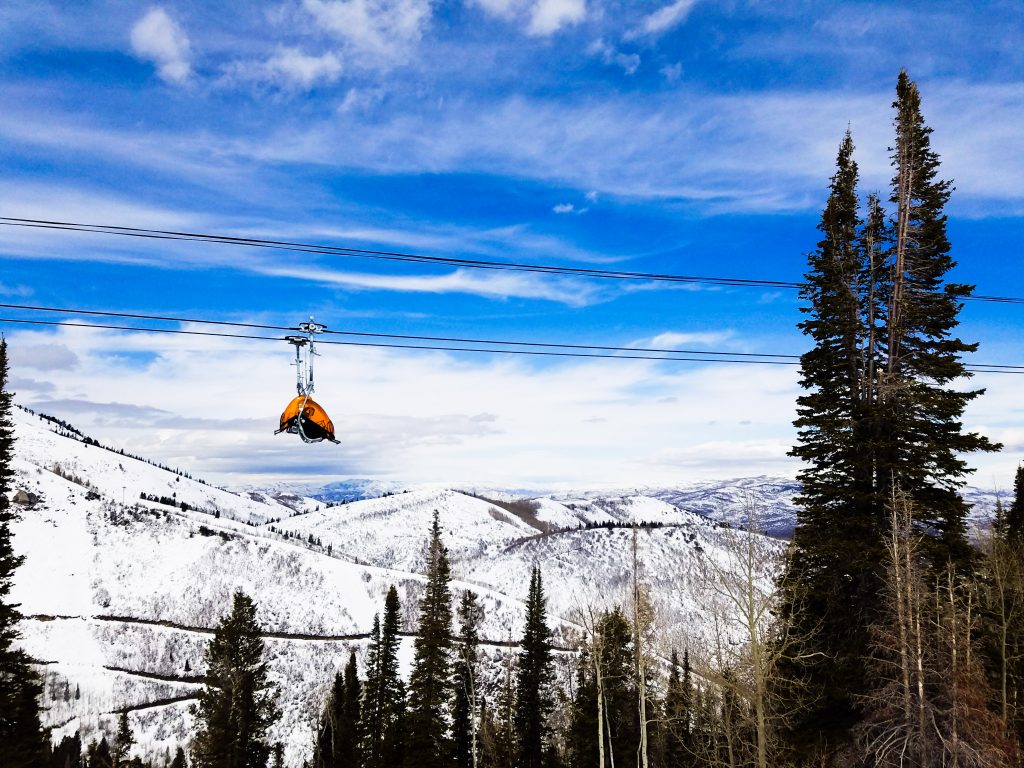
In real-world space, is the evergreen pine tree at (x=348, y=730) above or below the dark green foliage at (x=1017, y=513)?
below

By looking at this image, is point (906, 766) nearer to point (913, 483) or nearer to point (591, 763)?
point (913, 483)

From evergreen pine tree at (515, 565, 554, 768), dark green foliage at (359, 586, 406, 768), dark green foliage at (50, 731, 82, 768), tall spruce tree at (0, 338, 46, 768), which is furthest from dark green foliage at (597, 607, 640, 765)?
dark green foliage at (50, 731, 82, 768)

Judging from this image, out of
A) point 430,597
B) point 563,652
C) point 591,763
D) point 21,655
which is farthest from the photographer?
point 563,652

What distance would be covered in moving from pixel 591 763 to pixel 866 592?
97.3 feet

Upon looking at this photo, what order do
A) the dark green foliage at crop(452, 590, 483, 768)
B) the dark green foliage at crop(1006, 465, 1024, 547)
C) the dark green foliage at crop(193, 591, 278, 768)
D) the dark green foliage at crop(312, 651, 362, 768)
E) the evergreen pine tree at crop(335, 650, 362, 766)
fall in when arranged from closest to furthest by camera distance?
the dark green foliage at crop(193, 591, 278, 768), the dark green foliage at crop(452, 590, 483, 768), the dark green foliage at crop(1006, 465, 1024, 547), the evergreen pine tree at crop(335, 650, 362, 766), the dark green foliage at crop(312, 651, 362, 768)

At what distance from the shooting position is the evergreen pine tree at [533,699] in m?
51.2

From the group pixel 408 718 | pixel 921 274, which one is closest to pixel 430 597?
pixel 408 718

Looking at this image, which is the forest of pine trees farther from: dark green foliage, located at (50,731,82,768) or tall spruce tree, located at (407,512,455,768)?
dark green foliage, located at (50,731,82,768)

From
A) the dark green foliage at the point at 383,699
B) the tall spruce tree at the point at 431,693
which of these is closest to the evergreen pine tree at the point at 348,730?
the dark green foliage at the point at 383,699

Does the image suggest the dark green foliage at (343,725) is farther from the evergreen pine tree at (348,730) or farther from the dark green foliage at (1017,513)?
the dark green foliage at (1017,513)

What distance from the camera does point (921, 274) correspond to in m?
25.0

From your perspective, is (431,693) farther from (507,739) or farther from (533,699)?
(507,739)

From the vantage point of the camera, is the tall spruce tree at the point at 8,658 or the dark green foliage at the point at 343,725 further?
the dark green foliage at the point at 343,725

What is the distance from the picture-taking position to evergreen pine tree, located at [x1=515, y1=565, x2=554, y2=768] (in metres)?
51.2
